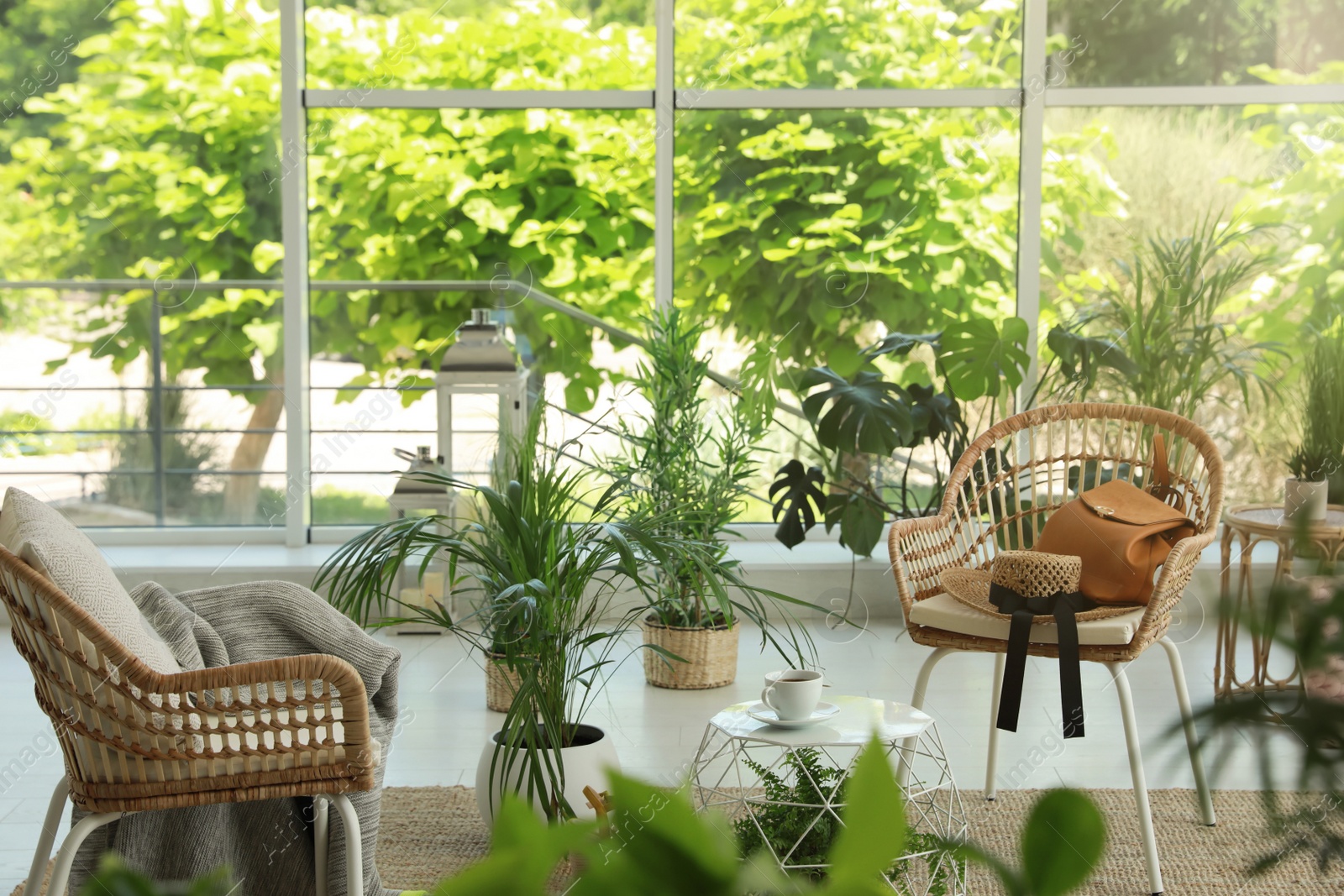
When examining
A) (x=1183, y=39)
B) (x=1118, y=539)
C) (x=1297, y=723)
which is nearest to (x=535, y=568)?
(x=1118, y=539)

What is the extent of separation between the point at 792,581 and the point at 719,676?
90cm

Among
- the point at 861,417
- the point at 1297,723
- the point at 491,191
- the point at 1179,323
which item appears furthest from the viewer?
the point at 491,191

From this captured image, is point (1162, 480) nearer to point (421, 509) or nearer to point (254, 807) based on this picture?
point (254, 807)

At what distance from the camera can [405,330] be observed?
15.0ft

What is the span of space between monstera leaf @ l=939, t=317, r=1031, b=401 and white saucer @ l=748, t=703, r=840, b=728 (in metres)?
2.14

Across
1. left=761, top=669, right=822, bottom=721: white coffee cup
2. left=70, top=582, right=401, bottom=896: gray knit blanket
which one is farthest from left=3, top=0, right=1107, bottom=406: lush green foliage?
left=761, top=669, right=822, bottom=721: white coffee cup

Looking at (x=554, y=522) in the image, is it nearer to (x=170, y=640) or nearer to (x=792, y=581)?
(x=170, y=640)

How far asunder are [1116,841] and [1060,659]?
47 cm

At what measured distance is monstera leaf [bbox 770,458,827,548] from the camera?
3.86 metres

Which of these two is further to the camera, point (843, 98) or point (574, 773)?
point (843, 98)

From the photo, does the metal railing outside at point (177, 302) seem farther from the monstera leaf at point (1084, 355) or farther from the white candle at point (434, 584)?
the monstera leaf at point (1084, 355)

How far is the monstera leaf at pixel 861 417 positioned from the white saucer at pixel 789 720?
169 centimetres

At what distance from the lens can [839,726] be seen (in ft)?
6.25

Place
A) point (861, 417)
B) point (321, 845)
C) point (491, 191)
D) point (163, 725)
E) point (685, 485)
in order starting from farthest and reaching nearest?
point (491, 191)
point (861, 417)
point (685, 485)
point (321, 845)
point (163, 725)
